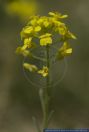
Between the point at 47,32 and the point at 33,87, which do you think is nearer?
the point at 47,32

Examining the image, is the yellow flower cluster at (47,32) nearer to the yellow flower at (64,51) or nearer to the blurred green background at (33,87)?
the yellow flower at (64,51)

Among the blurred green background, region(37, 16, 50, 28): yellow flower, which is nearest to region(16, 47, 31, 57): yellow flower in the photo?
region(37, 16, 50, 28): yellow flower

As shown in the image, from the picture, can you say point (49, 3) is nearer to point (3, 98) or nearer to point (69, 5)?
point (69, 5)

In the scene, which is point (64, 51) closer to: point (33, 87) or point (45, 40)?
point (45, 40)

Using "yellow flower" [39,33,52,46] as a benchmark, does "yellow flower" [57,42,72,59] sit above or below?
below

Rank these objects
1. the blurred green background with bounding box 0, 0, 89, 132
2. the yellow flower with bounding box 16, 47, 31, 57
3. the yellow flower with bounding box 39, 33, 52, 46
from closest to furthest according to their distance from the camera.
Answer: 1. the yellow flower with bounding box 39, 33, 52, 46
2. the yellow flower with bounding box 16, 47, 31, 57
3. the blurred green background with bounding box 0, 0, 89, 132

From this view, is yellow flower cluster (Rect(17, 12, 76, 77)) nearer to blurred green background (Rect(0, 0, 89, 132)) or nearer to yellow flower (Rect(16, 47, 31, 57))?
yellow flower (Rect(16, 47, 31, 57))

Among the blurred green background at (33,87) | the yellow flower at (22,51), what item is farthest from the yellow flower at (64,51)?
the blurred green background at (33,87)

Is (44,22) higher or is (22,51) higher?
(44,22)

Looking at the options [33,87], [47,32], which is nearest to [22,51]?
[47,32]
